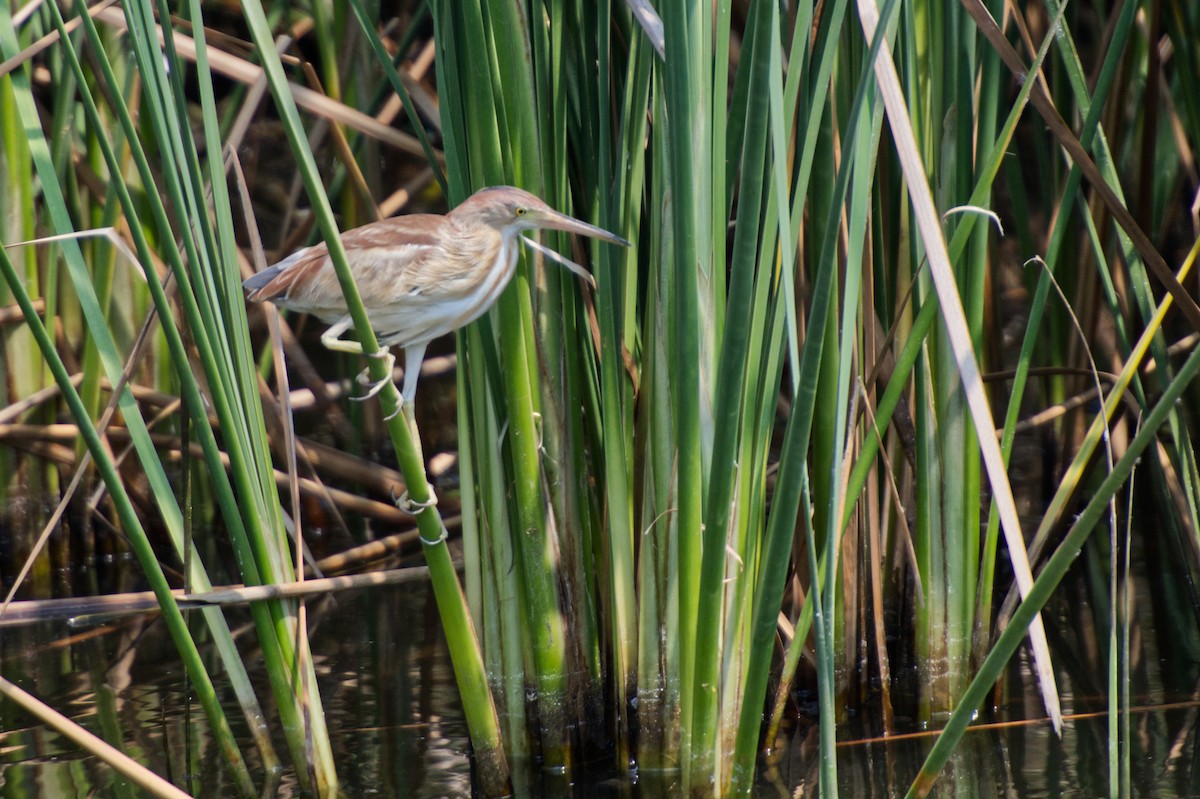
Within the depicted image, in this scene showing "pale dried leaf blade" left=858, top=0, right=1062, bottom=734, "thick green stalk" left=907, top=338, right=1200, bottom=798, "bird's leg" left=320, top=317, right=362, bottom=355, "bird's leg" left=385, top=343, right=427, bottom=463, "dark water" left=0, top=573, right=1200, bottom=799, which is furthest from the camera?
"dark water" left=0, top=573, right=1200, bottom=799

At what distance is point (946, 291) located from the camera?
1.73 metres

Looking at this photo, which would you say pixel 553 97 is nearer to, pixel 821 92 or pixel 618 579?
pixel 821 92

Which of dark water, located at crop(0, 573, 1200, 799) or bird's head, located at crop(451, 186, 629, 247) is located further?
dark water, located at crop(0, 573, 1200, 799)

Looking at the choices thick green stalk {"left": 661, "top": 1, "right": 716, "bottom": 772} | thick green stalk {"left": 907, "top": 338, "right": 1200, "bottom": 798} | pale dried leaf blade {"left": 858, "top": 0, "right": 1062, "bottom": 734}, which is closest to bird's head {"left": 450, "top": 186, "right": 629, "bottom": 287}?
thick green stalk {"left": 661, "top": 1, "right": 716, "bottom": 772}

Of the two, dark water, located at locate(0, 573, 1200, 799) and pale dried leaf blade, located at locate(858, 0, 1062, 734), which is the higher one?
pale dried leaf blade, located at locate(858, 0, 1062, 734)

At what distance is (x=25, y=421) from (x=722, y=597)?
7.00 ft

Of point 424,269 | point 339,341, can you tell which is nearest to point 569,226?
point 424,269

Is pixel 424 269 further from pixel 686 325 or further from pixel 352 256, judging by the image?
pixel 686 325

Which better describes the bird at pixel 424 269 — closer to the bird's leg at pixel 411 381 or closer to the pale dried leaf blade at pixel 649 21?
the bird's leg at pixel 411 381

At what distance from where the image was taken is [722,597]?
71.6 inches

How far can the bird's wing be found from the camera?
6.46ft

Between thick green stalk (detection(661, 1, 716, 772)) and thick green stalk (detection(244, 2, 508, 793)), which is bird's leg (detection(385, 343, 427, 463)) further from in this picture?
thick green stalk (detection(661, 1, 716, 772))

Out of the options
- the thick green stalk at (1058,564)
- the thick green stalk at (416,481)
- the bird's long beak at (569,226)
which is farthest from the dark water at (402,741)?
the bird's long beak at (569,226)

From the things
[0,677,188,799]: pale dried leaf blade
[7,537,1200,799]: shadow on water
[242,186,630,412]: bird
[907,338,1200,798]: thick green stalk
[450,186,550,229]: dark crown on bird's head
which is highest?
[450,186,550,229]: dark crown on bird's head
